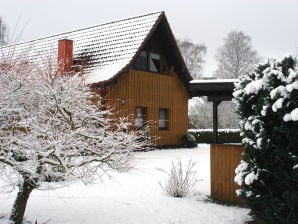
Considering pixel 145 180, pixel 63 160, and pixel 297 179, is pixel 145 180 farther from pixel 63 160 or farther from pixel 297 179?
→ pixel 297 179

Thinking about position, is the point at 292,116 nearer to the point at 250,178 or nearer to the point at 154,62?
the point at 250,178

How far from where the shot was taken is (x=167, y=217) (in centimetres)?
723

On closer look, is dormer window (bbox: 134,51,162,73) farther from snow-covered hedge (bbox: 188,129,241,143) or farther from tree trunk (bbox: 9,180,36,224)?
tree trunk (bbox: 9,180,36,224)

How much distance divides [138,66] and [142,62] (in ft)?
1.18

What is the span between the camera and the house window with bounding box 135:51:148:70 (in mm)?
19678

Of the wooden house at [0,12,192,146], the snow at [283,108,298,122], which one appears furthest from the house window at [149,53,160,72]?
the snow at [283,108,298,122]

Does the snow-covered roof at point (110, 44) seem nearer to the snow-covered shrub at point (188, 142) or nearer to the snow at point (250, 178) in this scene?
the snow-covered shrub at point (188, 142)

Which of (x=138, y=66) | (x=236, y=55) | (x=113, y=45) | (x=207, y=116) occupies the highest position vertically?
(x=236, y=55)

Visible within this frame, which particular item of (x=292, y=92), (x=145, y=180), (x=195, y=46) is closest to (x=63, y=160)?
(x=292, y=92)

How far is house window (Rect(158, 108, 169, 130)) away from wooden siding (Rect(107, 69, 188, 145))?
0.55ft

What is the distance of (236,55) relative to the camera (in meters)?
44.4

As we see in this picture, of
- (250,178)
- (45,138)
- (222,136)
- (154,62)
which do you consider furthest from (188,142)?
(250,178)

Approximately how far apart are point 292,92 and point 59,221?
13.5 feet

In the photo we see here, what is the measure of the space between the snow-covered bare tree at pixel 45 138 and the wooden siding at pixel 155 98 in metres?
10.1
